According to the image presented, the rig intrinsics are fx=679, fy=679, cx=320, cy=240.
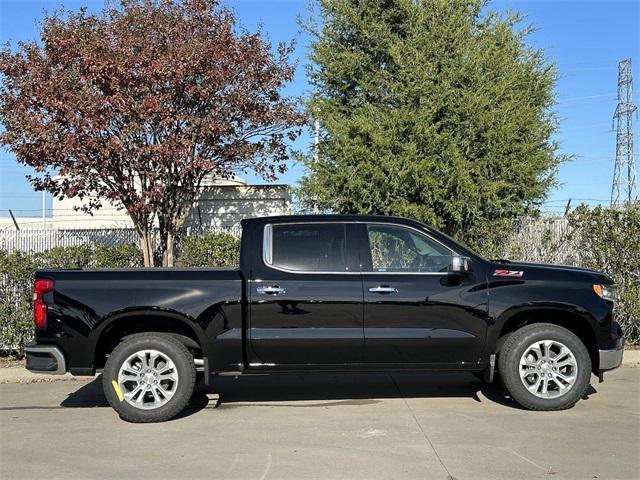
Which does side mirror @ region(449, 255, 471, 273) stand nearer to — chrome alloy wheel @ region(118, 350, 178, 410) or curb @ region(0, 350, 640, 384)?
chrome alloy wheel @ region(118, 350, 178, 410)

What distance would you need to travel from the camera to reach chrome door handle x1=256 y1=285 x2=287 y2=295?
6.67m

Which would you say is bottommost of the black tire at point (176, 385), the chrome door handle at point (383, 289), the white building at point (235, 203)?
the black tire at point (176, 385)

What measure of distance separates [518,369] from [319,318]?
2.07 meters

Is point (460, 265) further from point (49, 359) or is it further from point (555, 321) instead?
point (49, 359)

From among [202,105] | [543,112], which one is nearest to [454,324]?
[202,105]

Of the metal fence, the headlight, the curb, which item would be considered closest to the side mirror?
the headlight

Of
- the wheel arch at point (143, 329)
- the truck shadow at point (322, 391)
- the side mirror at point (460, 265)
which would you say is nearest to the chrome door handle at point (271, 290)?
the wheel arch at point (143, 329)

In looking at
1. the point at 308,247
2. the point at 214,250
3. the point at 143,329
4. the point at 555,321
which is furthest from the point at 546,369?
the point at 214,250

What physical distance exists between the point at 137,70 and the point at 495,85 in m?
6.18

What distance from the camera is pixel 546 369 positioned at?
684 centimetres

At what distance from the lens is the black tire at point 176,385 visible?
6578 mm

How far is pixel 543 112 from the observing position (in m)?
13.6

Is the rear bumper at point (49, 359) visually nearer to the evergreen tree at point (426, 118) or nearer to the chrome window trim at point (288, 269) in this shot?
the chrome window trim at point (288, 269)

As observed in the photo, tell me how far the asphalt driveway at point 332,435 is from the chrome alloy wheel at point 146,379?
26cm
